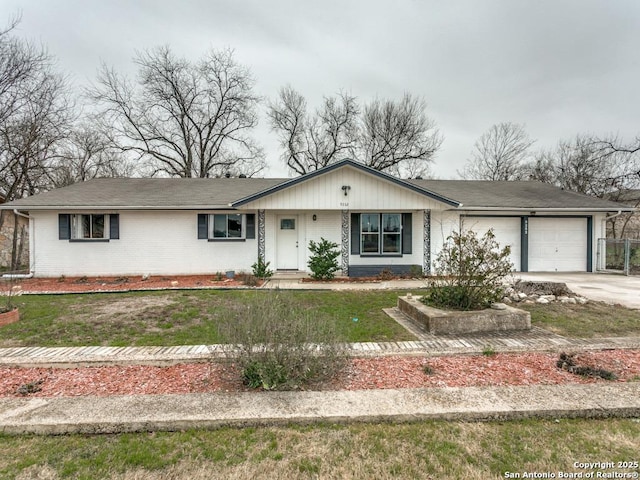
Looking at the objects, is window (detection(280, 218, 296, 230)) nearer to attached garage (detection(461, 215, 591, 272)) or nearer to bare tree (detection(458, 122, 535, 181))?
attached garage (detection(461, 215, 591, 272))

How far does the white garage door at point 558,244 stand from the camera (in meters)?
12.3

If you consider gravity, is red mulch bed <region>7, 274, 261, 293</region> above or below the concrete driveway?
above

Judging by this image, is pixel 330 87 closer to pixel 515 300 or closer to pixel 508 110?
pixel 508 110

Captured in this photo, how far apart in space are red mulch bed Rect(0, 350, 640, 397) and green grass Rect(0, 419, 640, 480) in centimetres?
71

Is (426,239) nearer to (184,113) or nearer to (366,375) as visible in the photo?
(366,375)

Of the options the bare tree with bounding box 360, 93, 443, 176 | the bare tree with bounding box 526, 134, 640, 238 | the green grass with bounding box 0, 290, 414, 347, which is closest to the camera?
the green grass with bounding box 0, 290, 414, 347

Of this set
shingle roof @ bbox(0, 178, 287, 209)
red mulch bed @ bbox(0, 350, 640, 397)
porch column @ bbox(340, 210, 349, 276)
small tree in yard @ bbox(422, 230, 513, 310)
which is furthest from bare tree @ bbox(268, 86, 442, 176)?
red mulch bed @ bbox(0, 350, 640, 397)

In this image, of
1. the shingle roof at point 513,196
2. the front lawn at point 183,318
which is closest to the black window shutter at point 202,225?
the front lawn at point 183,318

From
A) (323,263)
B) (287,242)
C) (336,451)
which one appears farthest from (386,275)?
(336,451)

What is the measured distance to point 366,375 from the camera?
3.40m

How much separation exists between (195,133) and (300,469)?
89.5 feet

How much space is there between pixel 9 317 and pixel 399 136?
80.2ft

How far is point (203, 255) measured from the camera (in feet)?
37.5

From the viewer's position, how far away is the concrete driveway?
7561mm
